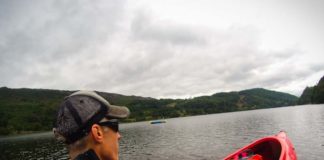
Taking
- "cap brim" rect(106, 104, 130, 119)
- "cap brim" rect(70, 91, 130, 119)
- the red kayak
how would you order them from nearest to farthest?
"cap brim" rect(70, 91, 130, 119) → "cap brim" rect(106, 104, 130, 119) → the red kayak

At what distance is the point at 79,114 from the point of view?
7.99 feet

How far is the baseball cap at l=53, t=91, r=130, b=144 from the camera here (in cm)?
244

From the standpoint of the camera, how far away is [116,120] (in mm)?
2777

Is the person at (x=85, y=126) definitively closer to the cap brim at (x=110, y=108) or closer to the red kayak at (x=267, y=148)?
the cap brim at (x=110, y=108)

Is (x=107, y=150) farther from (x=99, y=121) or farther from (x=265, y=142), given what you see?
(x=265, y=142)

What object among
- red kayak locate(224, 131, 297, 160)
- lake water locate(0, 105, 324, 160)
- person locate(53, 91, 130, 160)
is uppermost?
person locate(53, 91, 130, 160)

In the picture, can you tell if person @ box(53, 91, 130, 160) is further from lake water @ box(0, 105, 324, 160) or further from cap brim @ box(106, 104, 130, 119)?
lake water @ box(0, 105, 324, 160)

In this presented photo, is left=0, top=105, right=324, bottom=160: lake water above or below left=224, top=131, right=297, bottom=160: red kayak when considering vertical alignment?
below

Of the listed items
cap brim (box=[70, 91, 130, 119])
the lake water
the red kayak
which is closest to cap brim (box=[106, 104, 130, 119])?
cap brim (box=[70, 91, 130, 119])

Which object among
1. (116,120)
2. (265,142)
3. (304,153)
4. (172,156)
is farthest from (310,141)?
(116,120)

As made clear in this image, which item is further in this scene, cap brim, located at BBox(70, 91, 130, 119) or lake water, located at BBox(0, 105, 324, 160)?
Result: lake water, located at BBox(0, 105, 324, 160)

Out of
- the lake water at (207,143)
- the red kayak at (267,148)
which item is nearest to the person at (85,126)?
the red kayak at (267,148)

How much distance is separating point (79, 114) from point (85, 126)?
141mm

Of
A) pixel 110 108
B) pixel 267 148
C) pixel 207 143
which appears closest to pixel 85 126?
pixel 110 108
